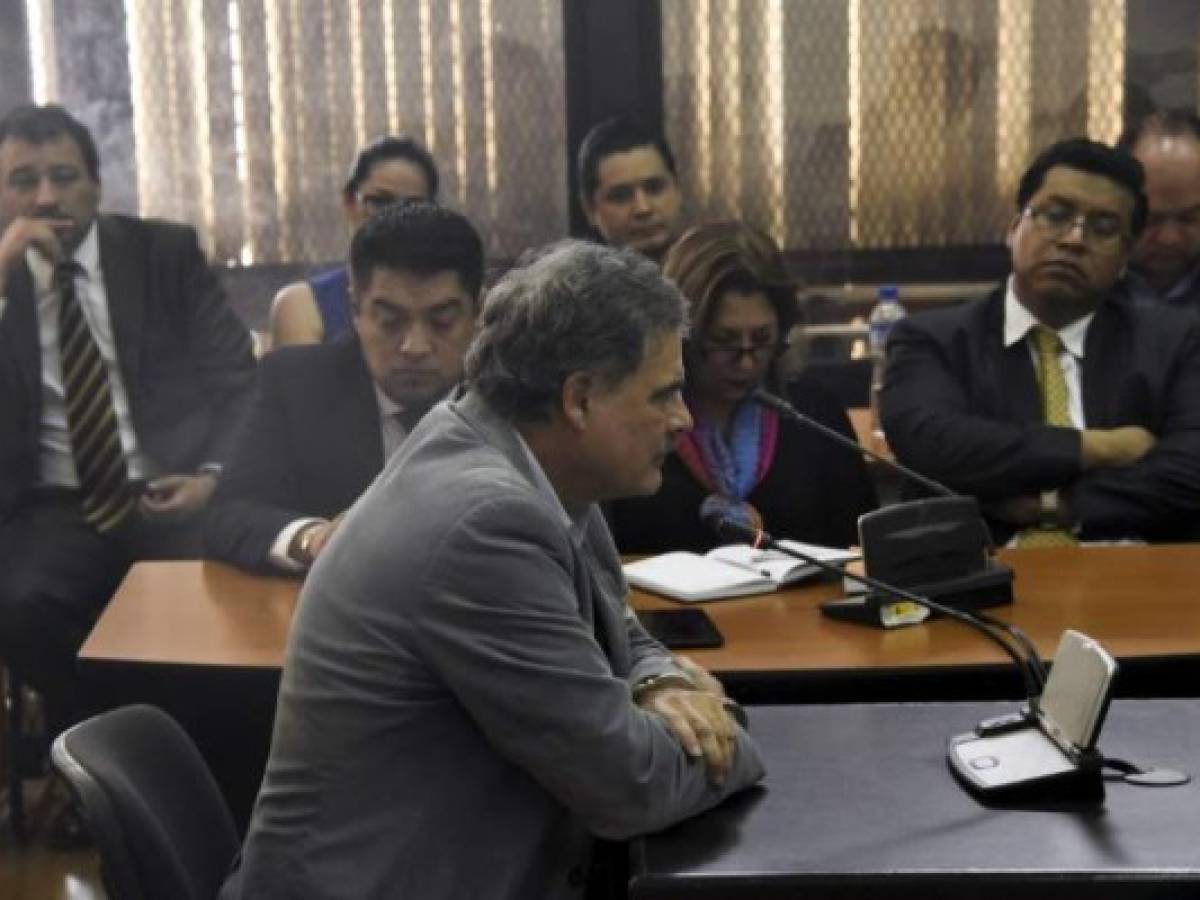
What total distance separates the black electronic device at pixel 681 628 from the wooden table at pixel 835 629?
0.03 m

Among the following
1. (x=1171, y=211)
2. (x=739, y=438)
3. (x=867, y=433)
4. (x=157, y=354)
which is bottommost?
(x=867, y=433)

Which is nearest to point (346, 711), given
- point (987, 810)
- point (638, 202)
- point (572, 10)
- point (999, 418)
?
point (987, 810)

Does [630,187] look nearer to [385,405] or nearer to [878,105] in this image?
[878,105]

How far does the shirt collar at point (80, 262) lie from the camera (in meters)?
3.85

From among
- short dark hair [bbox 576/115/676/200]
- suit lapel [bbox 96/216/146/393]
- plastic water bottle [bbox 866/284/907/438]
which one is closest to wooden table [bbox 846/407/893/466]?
plastic water bottle [bbox 866/284/907/438]

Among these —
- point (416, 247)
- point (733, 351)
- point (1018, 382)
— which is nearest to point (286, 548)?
point (416, 247)

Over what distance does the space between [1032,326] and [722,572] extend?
908 millimetres

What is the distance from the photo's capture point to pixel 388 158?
4.10 meters

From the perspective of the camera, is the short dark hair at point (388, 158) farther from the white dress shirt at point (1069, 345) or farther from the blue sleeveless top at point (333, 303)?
the white dress shirt at point (1069, 345)

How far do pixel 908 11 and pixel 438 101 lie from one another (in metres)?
1.30

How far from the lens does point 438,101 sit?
4840mm

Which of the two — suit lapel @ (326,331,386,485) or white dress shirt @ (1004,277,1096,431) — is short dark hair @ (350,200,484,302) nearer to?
suit lapel @ (326,331,386,485)

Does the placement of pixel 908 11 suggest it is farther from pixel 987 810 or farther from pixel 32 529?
pixel 987 810

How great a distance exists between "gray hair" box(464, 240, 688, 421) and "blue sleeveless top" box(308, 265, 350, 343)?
2.32m
